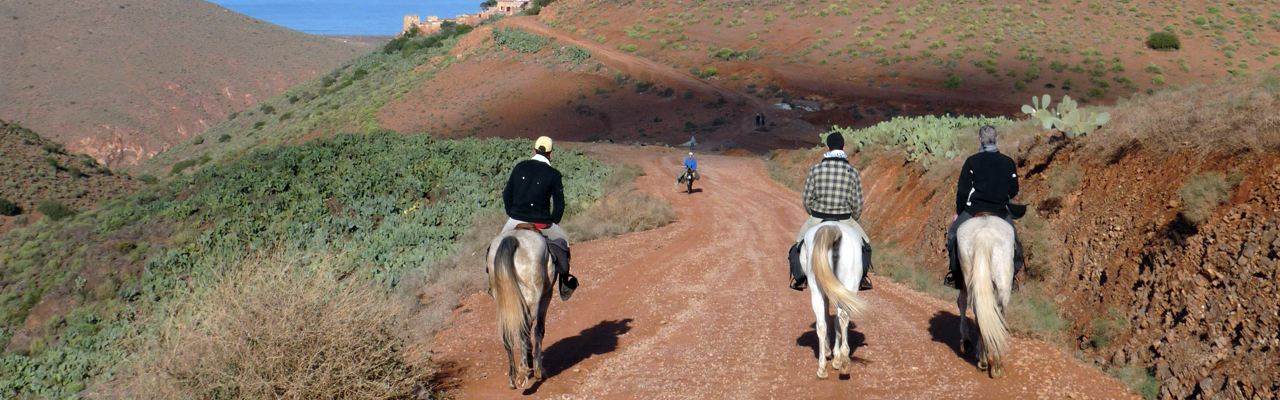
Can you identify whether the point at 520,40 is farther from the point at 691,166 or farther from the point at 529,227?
the point at 529,227

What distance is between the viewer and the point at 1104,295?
29.8 feet

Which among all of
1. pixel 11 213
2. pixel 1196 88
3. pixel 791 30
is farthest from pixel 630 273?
pixel 791 30

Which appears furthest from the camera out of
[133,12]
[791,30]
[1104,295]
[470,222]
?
[133,12]

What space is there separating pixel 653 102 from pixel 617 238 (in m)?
40.2

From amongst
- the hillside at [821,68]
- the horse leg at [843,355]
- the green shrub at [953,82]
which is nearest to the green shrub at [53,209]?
the hillside at [821,68]

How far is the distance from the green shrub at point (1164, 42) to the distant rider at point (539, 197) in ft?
192

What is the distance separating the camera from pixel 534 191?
25.3 ft

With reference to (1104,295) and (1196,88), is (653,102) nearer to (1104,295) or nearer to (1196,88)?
(1196,88)

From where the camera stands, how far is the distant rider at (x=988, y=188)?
7.70m

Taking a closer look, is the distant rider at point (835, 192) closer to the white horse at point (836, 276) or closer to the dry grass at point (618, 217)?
the white horse at point (836, 276)

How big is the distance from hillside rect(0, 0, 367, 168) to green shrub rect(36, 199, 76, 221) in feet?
170

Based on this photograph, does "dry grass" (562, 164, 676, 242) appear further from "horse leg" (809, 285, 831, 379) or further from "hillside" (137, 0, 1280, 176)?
"hillside" (137, 0, 1280, 176)

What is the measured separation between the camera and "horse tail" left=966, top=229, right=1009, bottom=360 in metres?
7.31

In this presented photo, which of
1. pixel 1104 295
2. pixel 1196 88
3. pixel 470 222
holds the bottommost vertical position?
pixel 470 222
